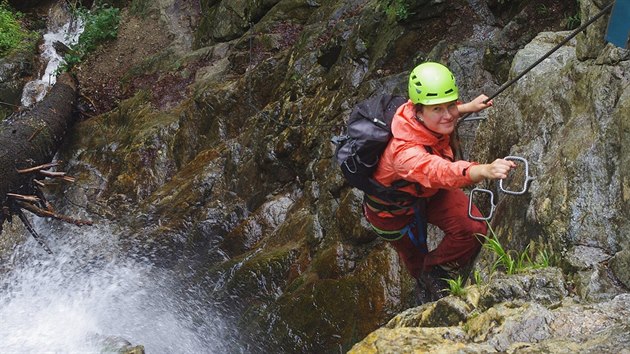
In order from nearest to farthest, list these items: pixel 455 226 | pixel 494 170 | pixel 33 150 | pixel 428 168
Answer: pixel 494 170 < pixel 428 168 < pixel 455 226 < pixel 33 150

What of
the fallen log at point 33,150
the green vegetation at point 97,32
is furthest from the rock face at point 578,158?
the green vegetation at point 97,32

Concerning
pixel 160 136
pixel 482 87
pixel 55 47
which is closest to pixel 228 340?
pixel 482 87

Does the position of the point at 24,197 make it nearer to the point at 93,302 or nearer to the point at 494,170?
the point at 93,302

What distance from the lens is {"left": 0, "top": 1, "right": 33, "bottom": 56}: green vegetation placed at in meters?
17.2

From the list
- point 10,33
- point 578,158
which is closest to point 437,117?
point 578,158

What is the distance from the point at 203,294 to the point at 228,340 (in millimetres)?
1176

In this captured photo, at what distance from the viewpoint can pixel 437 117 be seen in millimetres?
4488

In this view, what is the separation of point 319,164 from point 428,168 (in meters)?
4.75

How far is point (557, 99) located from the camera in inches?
193

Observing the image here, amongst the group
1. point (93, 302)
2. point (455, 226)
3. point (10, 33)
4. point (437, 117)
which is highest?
point (10, 33)

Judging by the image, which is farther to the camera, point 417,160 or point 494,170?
point 417,160

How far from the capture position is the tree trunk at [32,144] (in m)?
10.1

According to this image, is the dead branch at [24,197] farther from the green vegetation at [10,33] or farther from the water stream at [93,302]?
the green vegetation at [10,33]

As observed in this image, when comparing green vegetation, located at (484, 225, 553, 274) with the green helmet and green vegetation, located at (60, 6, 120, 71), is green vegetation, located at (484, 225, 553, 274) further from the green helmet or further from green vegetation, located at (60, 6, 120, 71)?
green vegetation, located at (60, 6, 120, 71)
